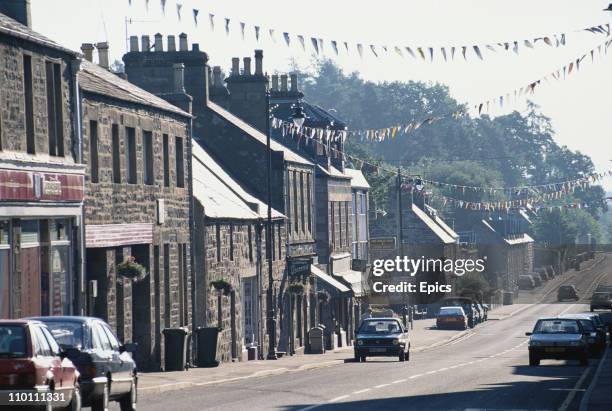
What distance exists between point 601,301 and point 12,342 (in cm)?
8551

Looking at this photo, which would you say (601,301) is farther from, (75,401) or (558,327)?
(75,401)

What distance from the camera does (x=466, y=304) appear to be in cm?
10225

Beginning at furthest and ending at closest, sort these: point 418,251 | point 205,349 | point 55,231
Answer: point 418,251
point 205,349
point 55,231

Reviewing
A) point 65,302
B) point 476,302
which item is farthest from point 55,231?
point 476,302

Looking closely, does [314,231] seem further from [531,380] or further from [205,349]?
[531,380]

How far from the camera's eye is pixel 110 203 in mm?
36531

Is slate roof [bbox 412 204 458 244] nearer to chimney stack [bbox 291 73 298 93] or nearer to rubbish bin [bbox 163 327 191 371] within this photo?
chimney stack [bbox 291 73 298 93]

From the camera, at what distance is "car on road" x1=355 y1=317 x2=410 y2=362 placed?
4947cm

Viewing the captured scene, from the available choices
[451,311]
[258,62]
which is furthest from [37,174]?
[451,311]

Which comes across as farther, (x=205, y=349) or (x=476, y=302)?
(x=476, y=302)

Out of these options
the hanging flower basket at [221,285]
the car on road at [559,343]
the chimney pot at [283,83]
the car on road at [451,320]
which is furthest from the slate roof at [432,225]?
the car on road at [559,343]

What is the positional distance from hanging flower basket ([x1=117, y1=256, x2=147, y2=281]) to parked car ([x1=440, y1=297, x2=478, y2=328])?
5907cm

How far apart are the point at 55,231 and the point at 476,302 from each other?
74910 millimetres

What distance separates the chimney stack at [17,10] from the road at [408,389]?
9804 mm
